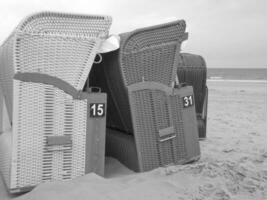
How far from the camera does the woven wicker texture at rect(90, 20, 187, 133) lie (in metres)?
3.60

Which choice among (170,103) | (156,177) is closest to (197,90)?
(170,103)

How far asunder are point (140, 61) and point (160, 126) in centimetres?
77

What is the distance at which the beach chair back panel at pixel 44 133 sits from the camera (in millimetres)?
3018

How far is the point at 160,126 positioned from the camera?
12.4 feet

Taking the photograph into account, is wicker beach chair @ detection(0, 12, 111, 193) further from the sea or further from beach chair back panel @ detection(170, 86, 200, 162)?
the sea

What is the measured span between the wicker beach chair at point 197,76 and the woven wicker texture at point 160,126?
1.54 meters

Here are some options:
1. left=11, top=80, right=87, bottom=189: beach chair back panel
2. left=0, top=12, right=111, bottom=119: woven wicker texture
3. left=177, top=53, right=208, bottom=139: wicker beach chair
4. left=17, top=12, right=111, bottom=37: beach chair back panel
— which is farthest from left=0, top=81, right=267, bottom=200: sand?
left=177, top=53, right=208, bottom=139: wicker beach chair

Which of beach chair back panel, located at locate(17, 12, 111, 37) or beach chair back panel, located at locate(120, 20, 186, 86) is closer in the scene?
beach chair back panel, located at locate(17, 12, 111, 37)

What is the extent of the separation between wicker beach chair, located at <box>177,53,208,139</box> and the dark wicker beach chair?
1.51m

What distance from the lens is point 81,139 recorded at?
3.30 m

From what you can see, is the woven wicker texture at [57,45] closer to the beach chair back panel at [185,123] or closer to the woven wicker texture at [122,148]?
the woven wicker texture at [122,148]

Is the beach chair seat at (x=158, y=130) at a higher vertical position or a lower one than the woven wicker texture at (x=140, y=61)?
lower

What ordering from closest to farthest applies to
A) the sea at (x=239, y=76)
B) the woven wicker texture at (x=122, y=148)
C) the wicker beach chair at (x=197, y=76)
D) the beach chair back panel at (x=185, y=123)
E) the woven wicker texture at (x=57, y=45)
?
the woven wicker texture at (x=57, y=45) < the woven wicker texture at (x=122, y=148) < the beach chair back panel at (x=185, y=123) < the wicker beach chair at (x=197, y=76) < the sea at (x=239, y=76)

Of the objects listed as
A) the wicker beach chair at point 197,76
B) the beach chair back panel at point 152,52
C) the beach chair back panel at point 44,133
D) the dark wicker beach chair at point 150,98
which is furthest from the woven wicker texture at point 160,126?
the wicker beach chair at point 197,76
